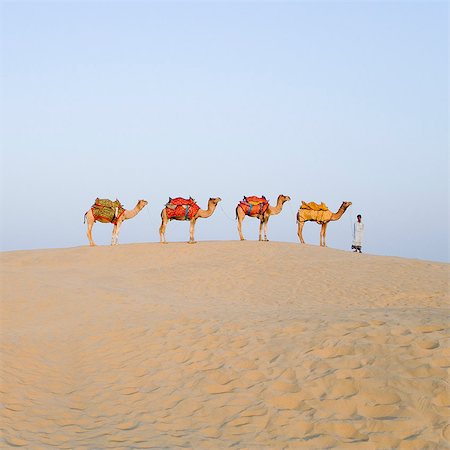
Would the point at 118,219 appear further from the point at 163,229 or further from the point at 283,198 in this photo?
the point at 283,198

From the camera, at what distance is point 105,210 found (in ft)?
84.0

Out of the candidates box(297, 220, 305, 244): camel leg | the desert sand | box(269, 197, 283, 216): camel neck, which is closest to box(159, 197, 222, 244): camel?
box(269, 197, 283, 216): camel neck

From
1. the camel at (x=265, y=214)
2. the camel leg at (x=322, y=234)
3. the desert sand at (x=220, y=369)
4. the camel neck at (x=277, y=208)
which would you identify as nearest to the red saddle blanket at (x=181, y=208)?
the camel at (x=265, y=214)

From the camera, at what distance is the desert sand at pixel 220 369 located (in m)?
6.29

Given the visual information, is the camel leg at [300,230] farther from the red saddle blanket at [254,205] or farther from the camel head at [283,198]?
the red saddle blanket at [254,205]

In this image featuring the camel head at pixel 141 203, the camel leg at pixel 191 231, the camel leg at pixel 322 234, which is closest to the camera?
the camel leg at pixel 191 231

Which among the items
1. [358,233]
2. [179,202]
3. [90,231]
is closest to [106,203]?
[90,231]

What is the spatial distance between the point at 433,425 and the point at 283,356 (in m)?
2.95

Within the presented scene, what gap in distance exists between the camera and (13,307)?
15.0 metres

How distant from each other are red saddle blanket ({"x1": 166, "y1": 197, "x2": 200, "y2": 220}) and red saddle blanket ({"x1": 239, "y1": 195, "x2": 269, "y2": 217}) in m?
2.20

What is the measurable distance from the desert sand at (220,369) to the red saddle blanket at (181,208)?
27.7ft

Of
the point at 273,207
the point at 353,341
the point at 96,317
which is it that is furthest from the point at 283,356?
the point at 273,207

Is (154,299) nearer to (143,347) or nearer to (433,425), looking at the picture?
(143,347)

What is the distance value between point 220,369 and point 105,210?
1805 cm
